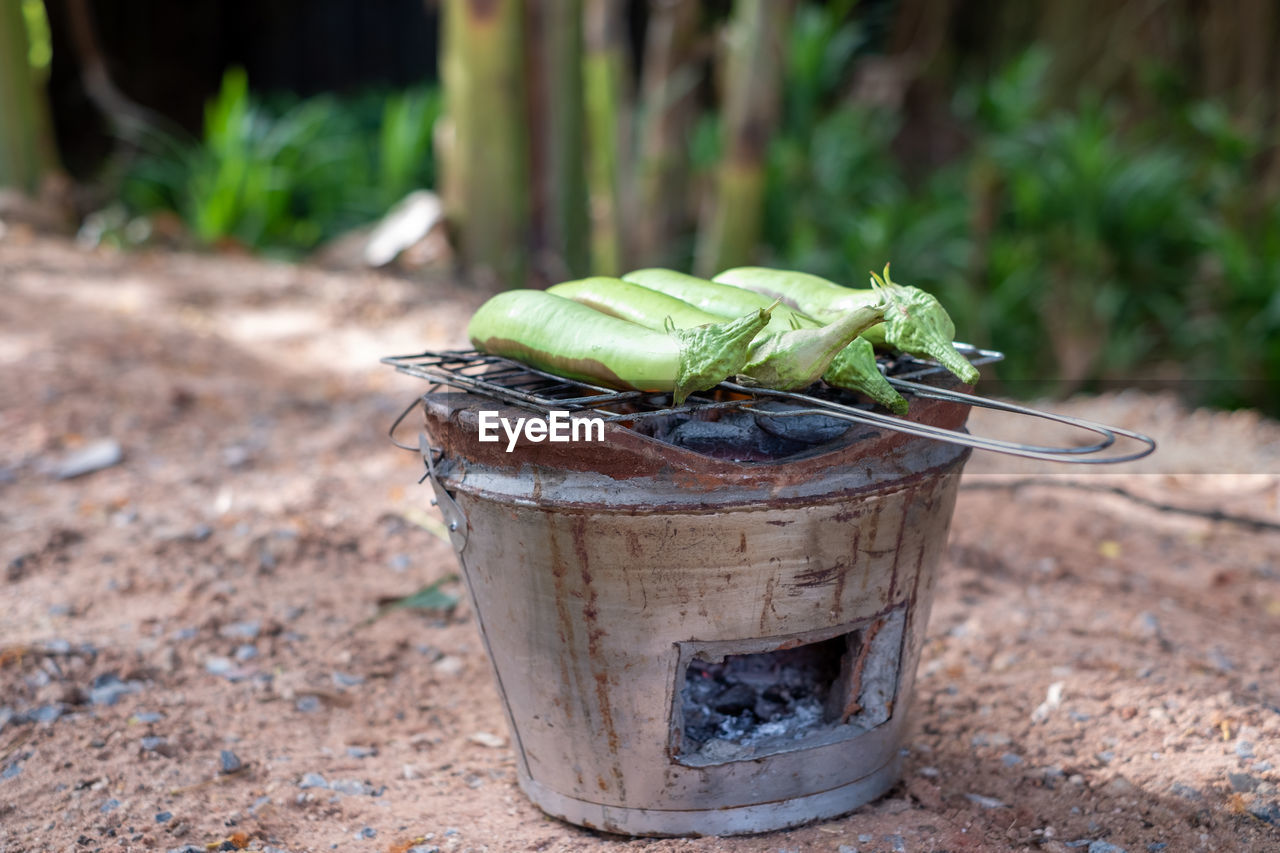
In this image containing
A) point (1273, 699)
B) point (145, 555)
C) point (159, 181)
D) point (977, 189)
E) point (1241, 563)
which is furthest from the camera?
point (159, 181)

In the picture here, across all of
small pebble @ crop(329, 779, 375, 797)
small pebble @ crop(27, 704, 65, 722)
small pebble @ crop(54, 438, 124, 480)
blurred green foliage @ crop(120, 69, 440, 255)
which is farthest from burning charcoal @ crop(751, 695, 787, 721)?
blurred green foliage @ crop(120, 69, 440, 255)

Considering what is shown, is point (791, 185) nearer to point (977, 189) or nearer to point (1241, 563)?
point (977, 189)

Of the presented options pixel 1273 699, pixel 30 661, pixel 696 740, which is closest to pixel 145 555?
pixel 30 661

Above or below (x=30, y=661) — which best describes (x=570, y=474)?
above

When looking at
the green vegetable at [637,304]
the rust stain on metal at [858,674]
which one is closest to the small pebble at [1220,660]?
the rust stain on metal at [858,674]

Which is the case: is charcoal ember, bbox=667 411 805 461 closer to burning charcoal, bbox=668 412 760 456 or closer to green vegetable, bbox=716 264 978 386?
burning charcoal, bbox=668 412 760 456

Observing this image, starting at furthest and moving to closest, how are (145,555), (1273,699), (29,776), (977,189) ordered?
1. (977,189)
2. (145,555)
3. (1273,699)
4. (29,776)

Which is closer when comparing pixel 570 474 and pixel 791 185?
pixel 570 474
